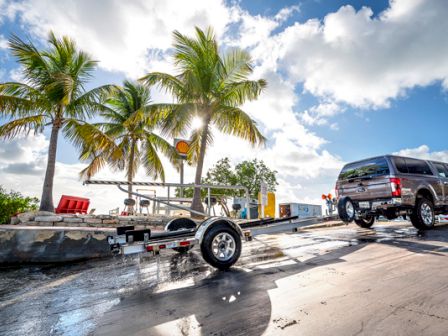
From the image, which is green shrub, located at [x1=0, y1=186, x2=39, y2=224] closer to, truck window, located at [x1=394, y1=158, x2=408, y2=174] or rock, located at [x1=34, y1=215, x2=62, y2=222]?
rock, located at [x1=34, y1=215, x2=62, y2=222]

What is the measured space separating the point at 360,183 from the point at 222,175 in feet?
111

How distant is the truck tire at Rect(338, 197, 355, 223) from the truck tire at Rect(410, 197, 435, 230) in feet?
8.57

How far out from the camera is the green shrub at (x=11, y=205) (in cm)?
1277

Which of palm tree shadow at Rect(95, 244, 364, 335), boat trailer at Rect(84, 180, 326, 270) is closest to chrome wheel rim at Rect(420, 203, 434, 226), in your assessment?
boat trailer at Rect(84, 180, 326, 270)

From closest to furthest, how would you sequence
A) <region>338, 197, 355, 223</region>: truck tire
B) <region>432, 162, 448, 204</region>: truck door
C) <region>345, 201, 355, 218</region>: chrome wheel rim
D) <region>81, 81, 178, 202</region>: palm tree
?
<region>338, 197, 355, 223</region>: truck tire < <region>345, 201, 355, 218</region>: chrome wheel rim < <region>432, 162, 448, 204</region>: truck door < <region>81, 81, 178, 202</region>: palm tree

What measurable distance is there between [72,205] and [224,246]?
12.6 metres

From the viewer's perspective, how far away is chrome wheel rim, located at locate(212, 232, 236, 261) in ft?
14.6

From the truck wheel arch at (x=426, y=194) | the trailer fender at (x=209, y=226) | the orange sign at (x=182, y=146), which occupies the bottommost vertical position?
the trailer fender at (x=209, y=226)

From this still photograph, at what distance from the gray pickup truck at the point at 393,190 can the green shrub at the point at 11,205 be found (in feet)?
48.2

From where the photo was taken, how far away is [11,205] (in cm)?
1320

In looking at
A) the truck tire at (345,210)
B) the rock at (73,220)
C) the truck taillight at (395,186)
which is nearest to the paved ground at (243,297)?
the truck tire at (345,210)

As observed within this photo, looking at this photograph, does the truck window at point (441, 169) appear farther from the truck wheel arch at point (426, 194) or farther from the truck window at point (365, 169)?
the truck window at point (365, 169)

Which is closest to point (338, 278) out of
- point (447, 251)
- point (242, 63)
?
point (447, 251)

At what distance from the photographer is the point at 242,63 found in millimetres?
13297
